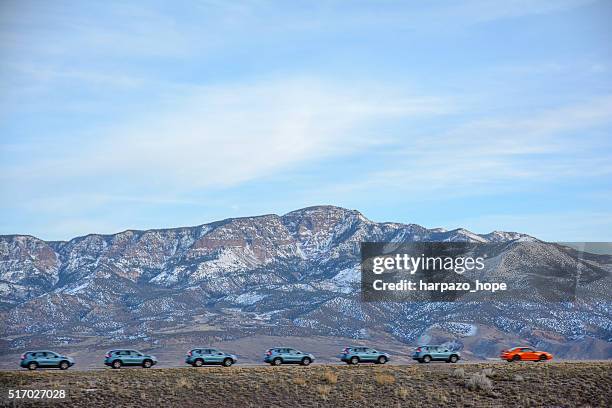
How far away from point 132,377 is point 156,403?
14.2 feet

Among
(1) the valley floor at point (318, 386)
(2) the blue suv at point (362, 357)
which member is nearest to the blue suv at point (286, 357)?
(2) the blue suv at point (362, 357)

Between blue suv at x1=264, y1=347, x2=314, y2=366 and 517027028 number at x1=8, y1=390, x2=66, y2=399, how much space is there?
17.0 m

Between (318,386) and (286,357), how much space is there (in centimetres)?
943

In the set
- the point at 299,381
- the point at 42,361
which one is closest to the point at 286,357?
the point at 299,381

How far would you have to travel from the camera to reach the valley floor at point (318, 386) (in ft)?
176

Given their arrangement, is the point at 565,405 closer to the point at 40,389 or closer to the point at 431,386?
the point at 431,386

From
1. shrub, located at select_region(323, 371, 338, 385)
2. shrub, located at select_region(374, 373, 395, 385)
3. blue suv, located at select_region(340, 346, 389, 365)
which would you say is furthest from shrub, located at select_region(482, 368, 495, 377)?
shrub, located at select_region(323, 371, 338, 385)

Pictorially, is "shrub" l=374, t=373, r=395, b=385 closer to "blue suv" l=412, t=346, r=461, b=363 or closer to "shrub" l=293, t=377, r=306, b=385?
"shrub" l=293, t=377, r=306, b=385

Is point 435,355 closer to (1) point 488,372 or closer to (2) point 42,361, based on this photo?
(1) point 488,372

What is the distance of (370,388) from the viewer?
56.0 metres

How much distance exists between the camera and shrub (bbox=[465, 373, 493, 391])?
56562 millimetres

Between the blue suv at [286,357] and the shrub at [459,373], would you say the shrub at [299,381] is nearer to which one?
the blue suv at [286,357]

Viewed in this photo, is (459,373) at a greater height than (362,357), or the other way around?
(362,357)

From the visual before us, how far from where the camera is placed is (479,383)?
5691 centimetres
